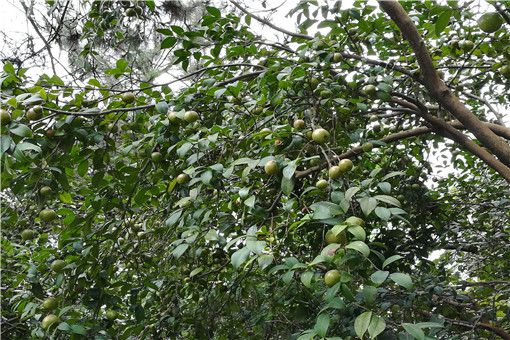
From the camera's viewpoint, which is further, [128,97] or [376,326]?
[128,97]

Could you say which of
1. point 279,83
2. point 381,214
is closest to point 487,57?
point 279,83

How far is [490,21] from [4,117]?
4.49 feet

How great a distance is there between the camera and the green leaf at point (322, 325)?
1.15 m

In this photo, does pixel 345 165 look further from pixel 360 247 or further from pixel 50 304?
pixel 50 304

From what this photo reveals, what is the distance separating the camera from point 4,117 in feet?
4.75

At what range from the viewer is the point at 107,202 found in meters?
1.95

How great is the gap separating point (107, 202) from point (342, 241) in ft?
3.31

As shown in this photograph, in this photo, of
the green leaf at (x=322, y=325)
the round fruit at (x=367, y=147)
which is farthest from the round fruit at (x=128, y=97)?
the green leaf at (x=322, y=325)

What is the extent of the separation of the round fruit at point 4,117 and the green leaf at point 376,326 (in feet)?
3.53

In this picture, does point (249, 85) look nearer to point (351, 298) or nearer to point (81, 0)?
point (351, 298)

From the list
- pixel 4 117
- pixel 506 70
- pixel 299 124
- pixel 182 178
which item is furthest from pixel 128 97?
pixel 506 70

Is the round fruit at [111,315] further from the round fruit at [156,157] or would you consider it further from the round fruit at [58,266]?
the round fruit at [156,157]

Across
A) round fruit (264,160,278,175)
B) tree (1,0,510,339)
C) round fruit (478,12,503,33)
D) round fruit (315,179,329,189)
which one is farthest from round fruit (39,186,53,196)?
round fruit (478,12,503,33)

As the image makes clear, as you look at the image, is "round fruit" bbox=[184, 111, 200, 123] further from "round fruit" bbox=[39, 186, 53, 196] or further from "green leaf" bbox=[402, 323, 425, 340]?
"green leaf" bbox=[402, 323, 425, 340]
